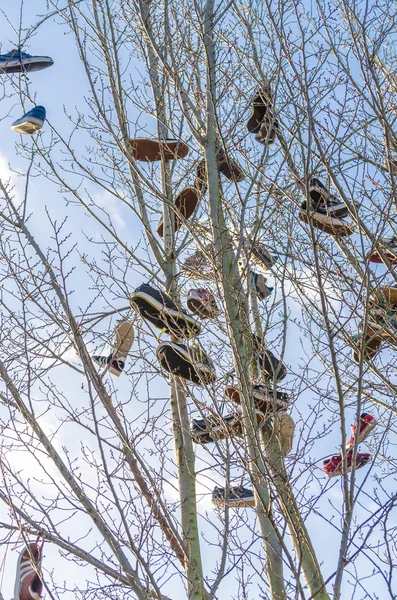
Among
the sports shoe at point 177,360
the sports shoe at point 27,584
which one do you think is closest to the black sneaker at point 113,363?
the sports shoe at point 177,360

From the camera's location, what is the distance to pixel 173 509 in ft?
11.4

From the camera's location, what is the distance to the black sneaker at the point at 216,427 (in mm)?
3047

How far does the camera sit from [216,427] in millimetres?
3373

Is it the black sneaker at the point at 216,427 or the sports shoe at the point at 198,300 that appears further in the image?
the sports shoe at the point at 198,300

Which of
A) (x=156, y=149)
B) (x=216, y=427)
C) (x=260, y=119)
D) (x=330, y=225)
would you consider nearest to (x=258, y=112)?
(x=260, y=119)

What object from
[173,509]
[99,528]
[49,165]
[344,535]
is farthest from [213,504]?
[49,165]

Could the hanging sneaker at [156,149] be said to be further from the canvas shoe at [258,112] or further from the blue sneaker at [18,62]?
the blue sneaker at [18,62]

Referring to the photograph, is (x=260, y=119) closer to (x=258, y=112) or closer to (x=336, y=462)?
(x=258, y=112)

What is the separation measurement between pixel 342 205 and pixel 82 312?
1.60 m

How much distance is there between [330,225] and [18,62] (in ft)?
7.85

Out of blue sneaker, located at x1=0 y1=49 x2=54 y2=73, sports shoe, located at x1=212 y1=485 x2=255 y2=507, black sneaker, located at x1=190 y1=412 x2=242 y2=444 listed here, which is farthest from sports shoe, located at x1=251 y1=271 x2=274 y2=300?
blue sneaker, located at x1=0 y1=49 x2=54 y2=73

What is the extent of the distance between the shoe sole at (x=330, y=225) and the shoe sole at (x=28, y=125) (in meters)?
1.81

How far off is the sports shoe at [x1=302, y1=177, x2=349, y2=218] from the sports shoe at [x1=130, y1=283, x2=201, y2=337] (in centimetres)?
Answer: 95

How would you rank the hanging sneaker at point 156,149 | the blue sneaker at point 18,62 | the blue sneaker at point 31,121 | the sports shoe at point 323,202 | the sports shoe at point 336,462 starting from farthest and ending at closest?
the blue sneaker at point 18,62, the blue sneaker at point 31,121, the hanging sneaker at point 156,149, the sports shoe at point 323,202, the sports shoe at point 336,462
